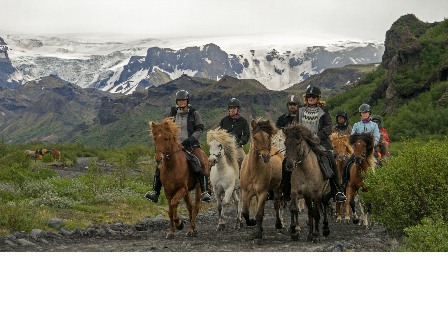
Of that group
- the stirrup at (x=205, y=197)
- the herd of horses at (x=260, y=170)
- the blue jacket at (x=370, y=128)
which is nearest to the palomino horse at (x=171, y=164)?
the herd of horses at (x=260, y=170)

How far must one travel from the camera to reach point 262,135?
9.88 metres

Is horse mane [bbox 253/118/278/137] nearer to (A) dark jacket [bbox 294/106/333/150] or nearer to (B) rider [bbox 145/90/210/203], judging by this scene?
(A) dark jacket [bbox 294/106/333/150]

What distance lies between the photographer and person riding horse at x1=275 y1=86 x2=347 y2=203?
34.8 ft

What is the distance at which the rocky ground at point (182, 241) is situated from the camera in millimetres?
8242

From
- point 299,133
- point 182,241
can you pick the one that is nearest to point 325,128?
point 299,133

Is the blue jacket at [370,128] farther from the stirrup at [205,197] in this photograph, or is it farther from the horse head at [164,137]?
the horse head at [164,137]

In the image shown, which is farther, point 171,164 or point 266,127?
point 171,164

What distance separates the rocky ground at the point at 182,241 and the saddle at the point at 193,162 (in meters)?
1.83

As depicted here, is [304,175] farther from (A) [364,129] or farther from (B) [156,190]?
(A) [364,129]

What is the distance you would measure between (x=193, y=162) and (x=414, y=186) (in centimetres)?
553

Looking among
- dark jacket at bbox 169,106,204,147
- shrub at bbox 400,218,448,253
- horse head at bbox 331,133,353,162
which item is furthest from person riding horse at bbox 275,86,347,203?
horse head at bbox 331,133,353,162

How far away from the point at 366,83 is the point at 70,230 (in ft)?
296
